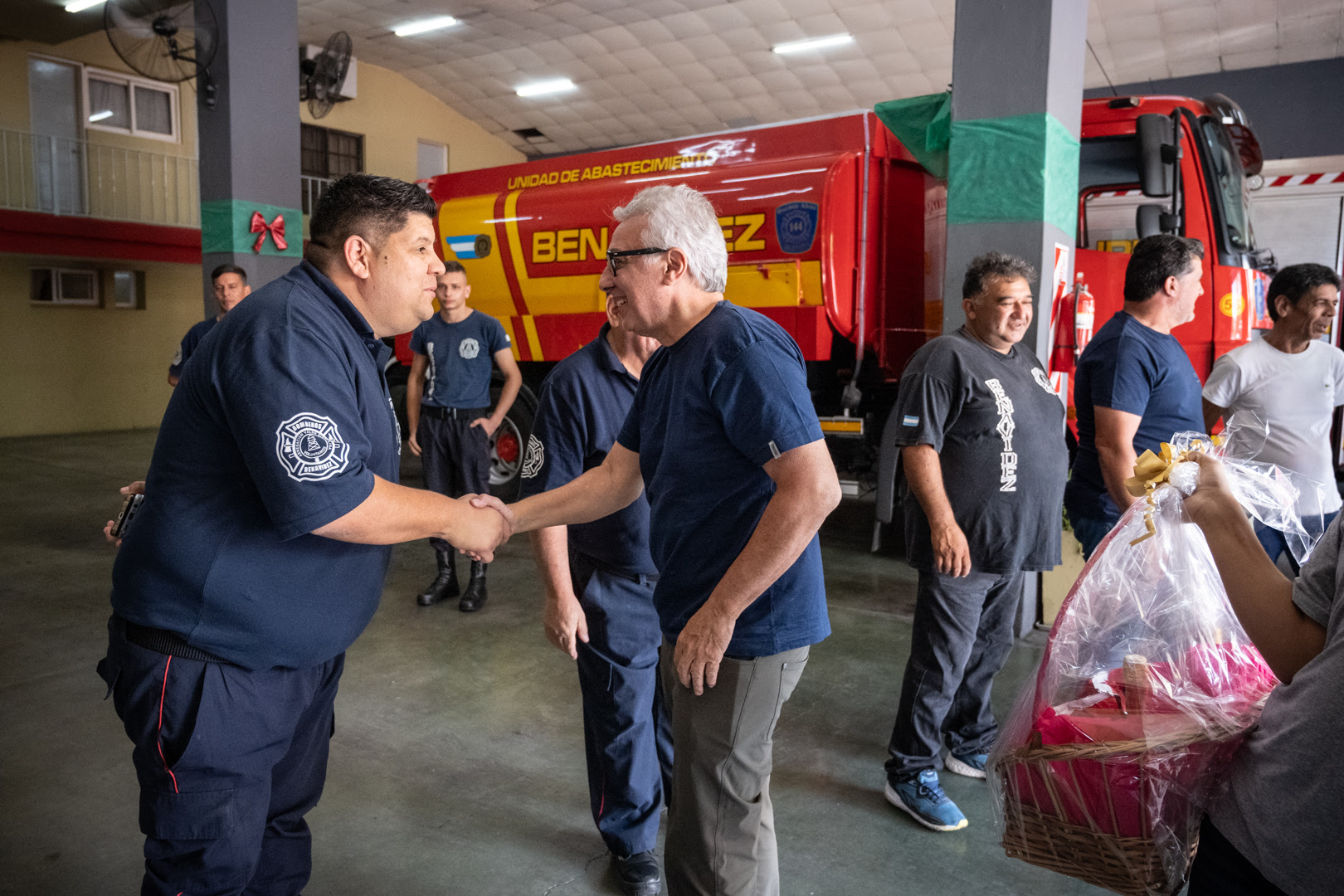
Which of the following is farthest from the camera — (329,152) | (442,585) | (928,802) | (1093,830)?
(329,152)

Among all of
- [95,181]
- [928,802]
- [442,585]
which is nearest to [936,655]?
[928,802]

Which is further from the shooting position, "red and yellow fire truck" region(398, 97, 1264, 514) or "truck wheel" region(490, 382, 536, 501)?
"truck wheel" region(490, 382, 536, 501)

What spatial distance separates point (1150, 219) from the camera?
4.77 m

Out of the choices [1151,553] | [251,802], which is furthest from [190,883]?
[1151,553]

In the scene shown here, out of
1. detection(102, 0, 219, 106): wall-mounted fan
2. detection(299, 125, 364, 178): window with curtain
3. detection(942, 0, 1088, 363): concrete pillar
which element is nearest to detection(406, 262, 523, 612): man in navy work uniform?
detection(942, 0, 1088, 363): concrete pillar

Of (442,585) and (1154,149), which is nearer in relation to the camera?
(1154,149)

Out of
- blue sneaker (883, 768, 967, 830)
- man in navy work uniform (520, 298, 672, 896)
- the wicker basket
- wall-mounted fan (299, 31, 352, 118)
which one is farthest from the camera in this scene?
wall-mounted fan (299, 31, 352, 118)

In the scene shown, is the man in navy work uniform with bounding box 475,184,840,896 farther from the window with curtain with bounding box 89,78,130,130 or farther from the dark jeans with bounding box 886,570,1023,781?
the window with curtain with bounding box 89,78,130,130

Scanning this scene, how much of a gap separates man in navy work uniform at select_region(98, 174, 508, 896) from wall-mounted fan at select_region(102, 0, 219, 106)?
570 cm

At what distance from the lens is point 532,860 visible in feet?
8.11

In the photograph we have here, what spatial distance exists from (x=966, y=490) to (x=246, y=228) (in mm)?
5933

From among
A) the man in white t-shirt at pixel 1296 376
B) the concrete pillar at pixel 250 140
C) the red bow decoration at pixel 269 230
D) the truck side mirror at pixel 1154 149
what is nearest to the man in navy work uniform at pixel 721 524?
the man in white t-shirt at pixel 1296 376

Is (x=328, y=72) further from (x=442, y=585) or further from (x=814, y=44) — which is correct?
(x=442, y=585)

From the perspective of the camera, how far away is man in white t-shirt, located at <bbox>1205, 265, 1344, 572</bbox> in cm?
336
